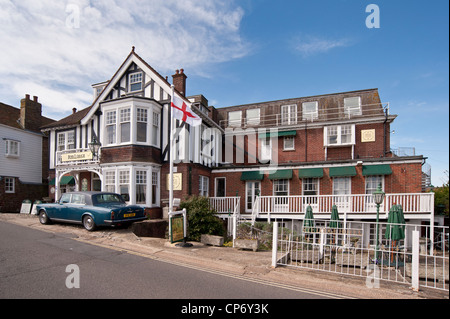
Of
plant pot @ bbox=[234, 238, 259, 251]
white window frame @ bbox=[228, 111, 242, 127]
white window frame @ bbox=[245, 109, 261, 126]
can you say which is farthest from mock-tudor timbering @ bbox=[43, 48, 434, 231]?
plant pot @ bbox=[234, 238, 259, 251]

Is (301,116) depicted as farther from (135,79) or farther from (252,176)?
(135,79)

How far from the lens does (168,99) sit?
16234 mm

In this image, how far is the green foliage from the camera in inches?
456

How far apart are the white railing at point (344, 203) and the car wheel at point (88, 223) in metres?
8.08

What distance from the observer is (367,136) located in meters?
19.9

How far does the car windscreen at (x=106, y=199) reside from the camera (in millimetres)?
11640

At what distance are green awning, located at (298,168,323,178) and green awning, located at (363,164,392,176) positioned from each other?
2531 millimetres

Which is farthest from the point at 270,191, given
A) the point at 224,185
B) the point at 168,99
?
the point at 168,99

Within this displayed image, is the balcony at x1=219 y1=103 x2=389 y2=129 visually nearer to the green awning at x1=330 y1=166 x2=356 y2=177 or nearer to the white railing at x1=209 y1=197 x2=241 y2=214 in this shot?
the green awning at x1=330 y1=166 x2=356 y2=177

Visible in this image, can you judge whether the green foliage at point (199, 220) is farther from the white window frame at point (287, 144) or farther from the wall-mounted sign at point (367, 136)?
the wall-mounted sign at point (367, 136)

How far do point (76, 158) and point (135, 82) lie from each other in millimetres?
6065

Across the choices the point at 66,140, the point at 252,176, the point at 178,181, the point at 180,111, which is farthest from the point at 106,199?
the point at 66,140
